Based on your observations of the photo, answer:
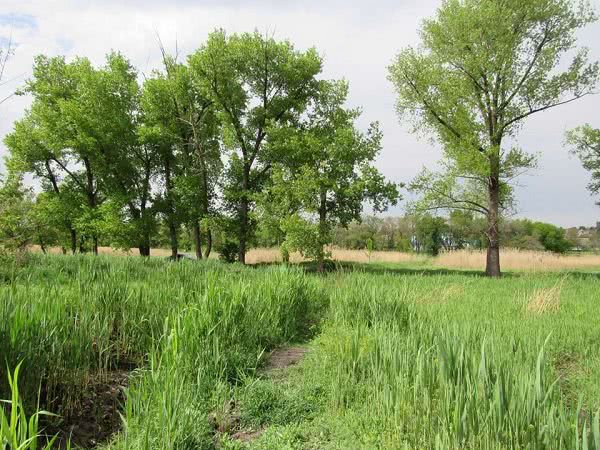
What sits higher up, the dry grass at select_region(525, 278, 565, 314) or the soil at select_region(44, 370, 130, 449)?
the dry grass at select_region(525, 278, 565, 314)

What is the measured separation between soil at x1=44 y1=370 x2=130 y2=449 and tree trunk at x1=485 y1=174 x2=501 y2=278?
1731cm

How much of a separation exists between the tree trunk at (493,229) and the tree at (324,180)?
14.0ft

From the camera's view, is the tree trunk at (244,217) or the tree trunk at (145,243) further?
the tree trunk at (145,243)

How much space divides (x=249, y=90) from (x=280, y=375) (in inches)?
836

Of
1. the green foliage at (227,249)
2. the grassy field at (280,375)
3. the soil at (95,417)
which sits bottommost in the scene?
the soil at (95,417)

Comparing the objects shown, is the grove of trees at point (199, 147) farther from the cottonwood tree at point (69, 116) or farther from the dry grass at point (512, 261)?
the dry grass at point (512, 261)

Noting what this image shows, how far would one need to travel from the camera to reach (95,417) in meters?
4.26

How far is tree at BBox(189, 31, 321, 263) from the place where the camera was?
23.1 meters

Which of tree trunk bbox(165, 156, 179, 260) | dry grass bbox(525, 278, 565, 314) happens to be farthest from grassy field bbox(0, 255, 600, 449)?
tree trunk bbox(165, 156, 179, 260)

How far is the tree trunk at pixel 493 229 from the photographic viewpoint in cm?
1892

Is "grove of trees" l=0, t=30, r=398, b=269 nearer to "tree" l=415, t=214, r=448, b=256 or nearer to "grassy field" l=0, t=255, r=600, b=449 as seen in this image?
"grassy field" l=0, t=255, r=600, b=449

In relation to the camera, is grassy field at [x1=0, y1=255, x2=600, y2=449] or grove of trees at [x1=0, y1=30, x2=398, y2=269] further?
grove of trees at [x1=0, y1=30, x2=398, y2=269]

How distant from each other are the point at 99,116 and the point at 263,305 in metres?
23.6

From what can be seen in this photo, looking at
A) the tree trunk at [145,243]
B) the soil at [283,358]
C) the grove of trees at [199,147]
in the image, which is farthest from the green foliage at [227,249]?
the soil at [283,358]
